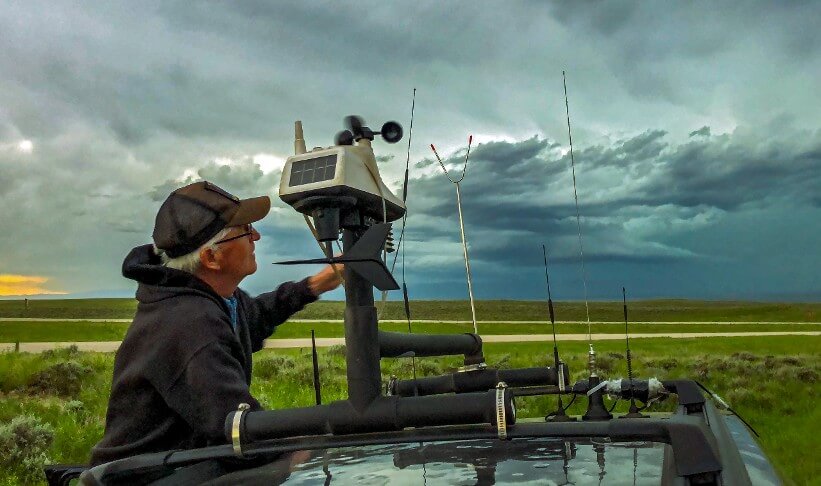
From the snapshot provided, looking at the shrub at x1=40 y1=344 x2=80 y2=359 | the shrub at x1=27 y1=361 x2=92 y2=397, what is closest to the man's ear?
the shrub at x1=27 y1=361 x2=92 y2=397

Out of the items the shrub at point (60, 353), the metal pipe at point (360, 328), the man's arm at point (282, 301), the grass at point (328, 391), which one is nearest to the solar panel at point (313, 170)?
the metal pipe at point (360, 328)

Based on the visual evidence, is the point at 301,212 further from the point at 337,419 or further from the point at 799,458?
the point at 799,458

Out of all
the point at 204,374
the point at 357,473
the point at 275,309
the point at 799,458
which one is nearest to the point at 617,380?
the point at 357,473

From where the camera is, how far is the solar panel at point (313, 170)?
271 centimetres

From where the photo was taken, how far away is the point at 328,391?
2084cm

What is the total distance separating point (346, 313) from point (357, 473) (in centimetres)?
53

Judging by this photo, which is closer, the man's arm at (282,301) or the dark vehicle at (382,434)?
the dark vehicle at (382,434)

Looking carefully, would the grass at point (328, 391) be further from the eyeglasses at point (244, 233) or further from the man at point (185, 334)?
the man at point (185, 334)

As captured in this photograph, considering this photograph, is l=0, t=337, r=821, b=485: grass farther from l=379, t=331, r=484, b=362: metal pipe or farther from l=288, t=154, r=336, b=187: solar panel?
l=288, t=154, r=336, b=187: solar panel

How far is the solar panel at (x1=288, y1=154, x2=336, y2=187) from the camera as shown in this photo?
8.91 ft

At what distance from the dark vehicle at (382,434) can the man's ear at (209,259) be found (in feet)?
3.59

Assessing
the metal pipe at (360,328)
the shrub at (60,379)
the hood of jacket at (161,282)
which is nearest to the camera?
the metal pipe at (360,328)

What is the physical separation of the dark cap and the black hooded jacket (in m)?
0.16

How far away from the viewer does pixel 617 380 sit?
3646 mm
